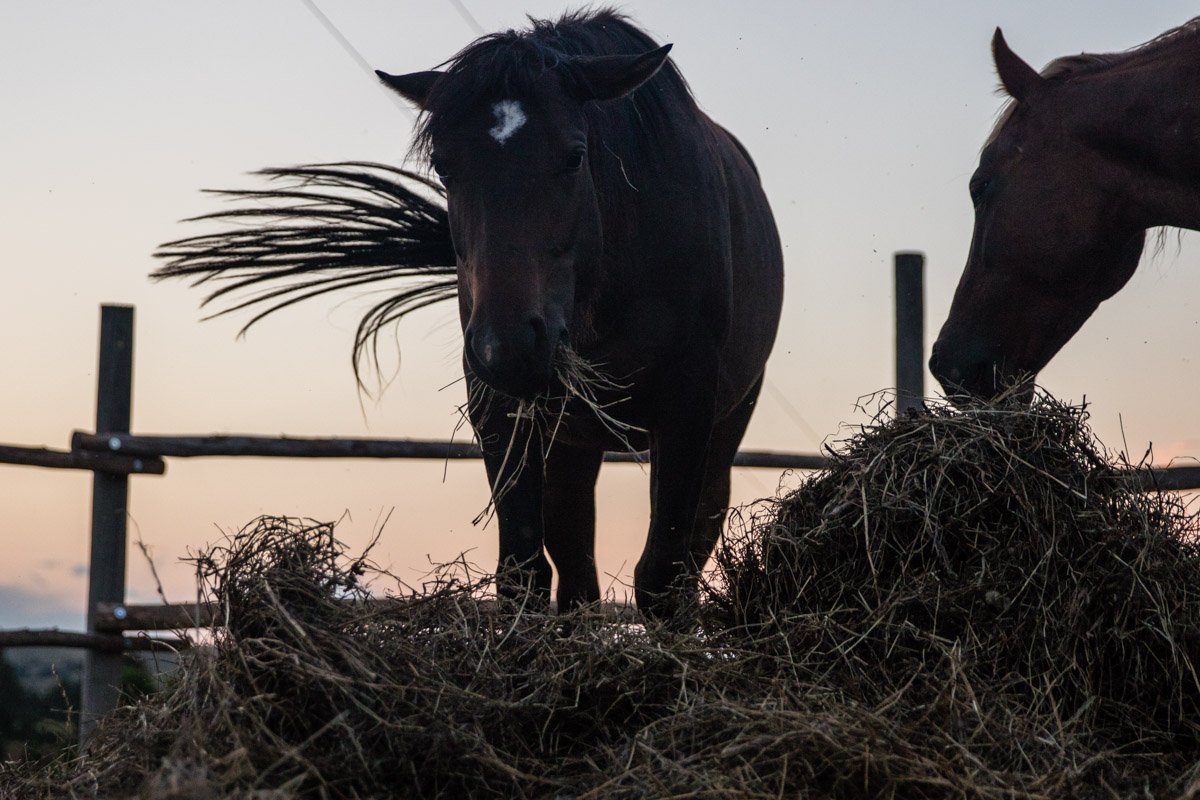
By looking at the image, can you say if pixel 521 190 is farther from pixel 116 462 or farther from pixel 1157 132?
pixel 116 462

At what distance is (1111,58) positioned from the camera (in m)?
3.26

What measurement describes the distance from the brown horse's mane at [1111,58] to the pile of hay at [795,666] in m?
1.30

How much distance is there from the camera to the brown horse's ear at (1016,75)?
3256 millimetres

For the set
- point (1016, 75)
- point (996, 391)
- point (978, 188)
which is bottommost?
point (996, 391)

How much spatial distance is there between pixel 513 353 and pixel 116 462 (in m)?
3.54

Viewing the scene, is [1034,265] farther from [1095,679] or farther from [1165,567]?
[1095,679]

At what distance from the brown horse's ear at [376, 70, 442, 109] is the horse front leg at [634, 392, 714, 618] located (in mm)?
A: 1109

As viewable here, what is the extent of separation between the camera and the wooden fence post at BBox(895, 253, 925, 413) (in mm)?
6188

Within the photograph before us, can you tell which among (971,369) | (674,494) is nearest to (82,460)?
(674,494)

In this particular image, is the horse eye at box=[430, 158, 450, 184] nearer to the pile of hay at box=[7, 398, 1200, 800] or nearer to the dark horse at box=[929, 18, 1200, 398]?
the pile of hay at box=[7, 398, 1200, 800]

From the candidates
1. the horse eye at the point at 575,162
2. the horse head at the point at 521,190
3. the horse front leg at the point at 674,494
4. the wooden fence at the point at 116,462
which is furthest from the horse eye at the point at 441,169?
the wooden fence at the point at 116,462

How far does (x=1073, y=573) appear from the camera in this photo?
2.18 meters

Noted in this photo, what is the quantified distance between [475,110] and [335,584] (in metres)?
1.19

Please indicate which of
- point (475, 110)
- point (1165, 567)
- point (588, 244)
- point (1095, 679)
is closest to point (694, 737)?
point (1095, 679)
